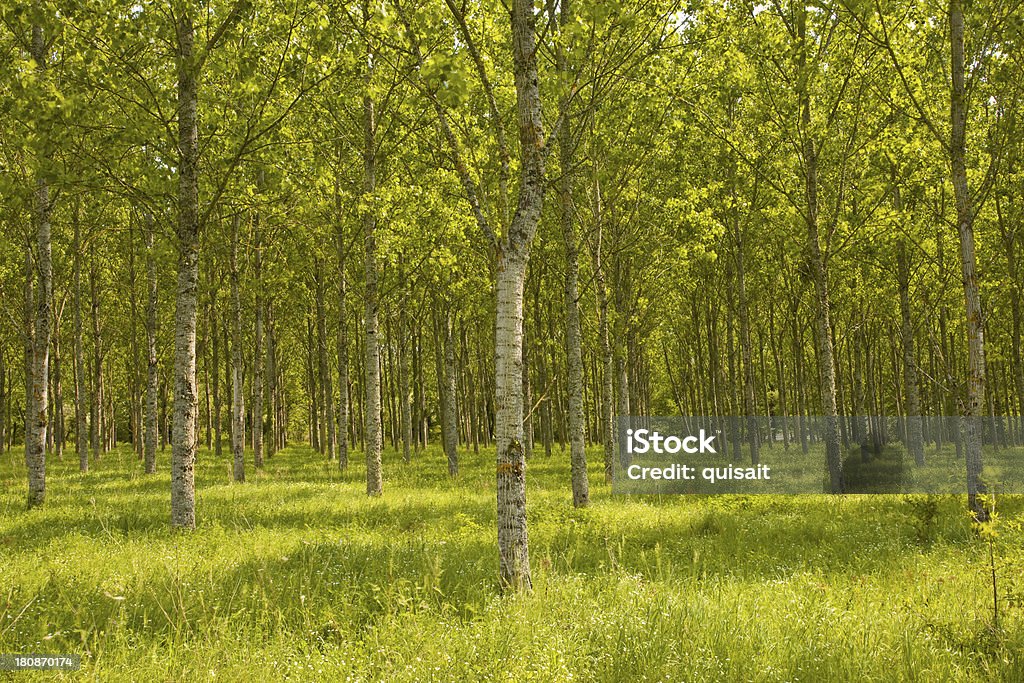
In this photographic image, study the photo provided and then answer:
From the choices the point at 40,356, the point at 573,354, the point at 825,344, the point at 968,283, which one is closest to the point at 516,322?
the point at 573,354

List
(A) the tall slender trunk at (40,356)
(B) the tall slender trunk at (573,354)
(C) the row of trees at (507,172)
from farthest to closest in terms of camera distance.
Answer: (B) the tall slender trunk at (573,354) → (A) the tall slender trunk at (40,356) → (C) the row of trees at (507,172)

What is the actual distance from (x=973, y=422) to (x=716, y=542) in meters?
4.29

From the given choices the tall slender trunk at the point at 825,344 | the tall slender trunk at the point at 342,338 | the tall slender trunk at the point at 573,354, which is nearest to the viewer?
the tall slender trunk at the point at 573,354

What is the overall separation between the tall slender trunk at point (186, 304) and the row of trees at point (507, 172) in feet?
0.16

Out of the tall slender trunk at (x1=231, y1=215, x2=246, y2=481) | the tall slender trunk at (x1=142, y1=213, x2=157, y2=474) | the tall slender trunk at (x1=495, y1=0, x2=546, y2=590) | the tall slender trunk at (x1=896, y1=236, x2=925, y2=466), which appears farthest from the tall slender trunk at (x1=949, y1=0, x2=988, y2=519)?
the tall slender trunk at (x1=142, y1=213, x2=157, y2=474)

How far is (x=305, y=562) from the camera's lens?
782 centimetres

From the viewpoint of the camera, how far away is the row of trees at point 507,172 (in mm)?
8789

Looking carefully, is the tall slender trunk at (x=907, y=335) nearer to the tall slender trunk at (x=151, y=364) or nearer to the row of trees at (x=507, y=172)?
the row of trees at (x=507, y=172)

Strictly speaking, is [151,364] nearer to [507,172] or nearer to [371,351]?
[371,351]

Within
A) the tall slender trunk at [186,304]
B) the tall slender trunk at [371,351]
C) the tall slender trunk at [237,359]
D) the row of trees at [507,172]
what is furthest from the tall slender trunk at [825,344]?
the tall slender trunk at [237,359]

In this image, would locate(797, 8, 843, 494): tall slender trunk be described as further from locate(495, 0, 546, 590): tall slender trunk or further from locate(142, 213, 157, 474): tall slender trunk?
locate(142, 213, 157, 474): tall slender trunk

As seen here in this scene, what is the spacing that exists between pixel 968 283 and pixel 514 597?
858cm

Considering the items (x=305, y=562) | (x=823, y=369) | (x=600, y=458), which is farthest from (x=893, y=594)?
(x=600, y=458)

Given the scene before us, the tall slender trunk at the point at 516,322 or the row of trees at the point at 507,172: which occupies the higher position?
the row of trees at the point at 507,172
